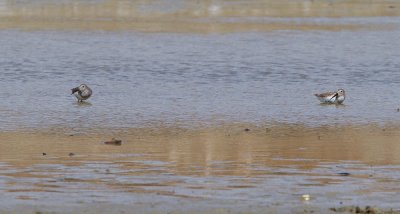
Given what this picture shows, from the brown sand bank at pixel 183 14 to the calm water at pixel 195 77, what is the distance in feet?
7.99

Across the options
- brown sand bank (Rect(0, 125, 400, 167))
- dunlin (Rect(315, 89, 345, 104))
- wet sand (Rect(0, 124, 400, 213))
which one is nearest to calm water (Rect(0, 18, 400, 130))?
dunlin (Rect(315, 89, 345, 104))

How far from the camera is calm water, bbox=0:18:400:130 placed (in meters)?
17.7

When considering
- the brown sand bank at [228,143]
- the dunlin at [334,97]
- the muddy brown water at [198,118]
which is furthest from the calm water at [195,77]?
the brown sand bank at [228,143]

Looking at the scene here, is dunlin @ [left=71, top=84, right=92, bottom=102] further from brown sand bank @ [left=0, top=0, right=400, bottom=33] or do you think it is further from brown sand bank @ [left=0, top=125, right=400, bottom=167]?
brown sand bank @ [left=0, top=0, right=400, bottom=33]

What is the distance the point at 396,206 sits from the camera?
10047 mm

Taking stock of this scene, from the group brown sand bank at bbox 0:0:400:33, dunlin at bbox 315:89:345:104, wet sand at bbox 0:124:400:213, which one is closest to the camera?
wet sand at bbox 0:124:400:213

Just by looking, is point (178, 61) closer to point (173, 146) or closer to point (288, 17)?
point (173, 146)

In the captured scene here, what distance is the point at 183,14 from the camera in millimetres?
42750

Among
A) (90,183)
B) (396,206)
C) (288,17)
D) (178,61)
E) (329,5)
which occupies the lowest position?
(396,206)

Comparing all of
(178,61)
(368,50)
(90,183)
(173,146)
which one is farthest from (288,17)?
Result: (90,183)

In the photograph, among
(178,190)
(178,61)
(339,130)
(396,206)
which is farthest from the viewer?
(178,61)

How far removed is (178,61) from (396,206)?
659 inches

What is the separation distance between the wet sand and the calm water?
4.64ft

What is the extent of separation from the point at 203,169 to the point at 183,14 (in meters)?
30.9
